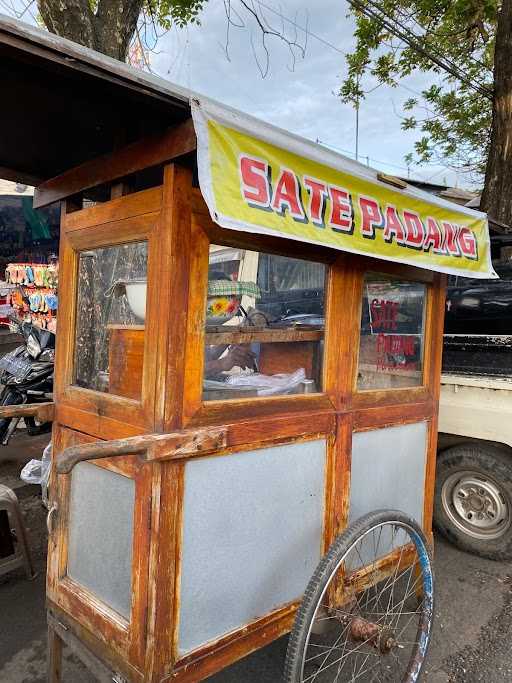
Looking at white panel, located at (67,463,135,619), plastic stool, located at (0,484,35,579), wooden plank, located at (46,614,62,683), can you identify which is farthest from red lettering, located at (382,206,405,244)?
plastic stool, located at (0,484,35,579)

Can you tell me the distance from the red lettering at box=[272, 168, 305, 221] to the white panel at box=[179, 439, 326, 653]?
90 cm

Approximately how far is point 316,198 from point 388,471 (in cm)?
144

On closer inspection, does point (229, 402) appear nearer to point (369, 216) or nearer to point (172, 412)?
point (172, 412)

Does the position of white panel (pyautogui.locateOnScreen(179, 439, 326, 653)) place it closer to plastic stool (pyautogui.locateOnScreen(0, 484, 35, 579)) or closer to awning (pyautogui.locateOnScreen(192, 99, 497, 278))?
awning (pyautogui.locateOnScreen(192, 99, 497, 278))

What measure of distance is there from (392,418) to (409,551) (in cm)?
77

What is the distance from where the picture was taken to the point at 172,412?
5.29 ft

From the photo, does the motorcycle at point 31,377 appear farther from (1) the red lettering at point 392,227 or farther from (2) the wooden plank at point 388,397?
(1) the red lettering at point 392,227

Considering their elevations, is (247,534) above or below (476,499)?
above

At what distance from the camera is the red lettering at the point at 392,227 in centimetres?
207

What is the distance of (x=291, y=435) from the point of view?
1959 mm

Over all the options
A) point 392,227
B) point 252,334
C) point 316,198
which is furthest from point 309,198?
point 252,334

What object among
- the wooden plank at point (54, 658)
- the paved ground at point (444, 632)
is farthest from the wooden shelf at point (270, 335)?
the paved ground at point (444, 632)

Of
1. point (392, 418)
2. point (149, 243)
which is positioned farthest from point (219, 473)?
point (392, 418)

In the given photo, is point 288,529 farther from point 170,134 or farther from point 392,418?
point 170,134
